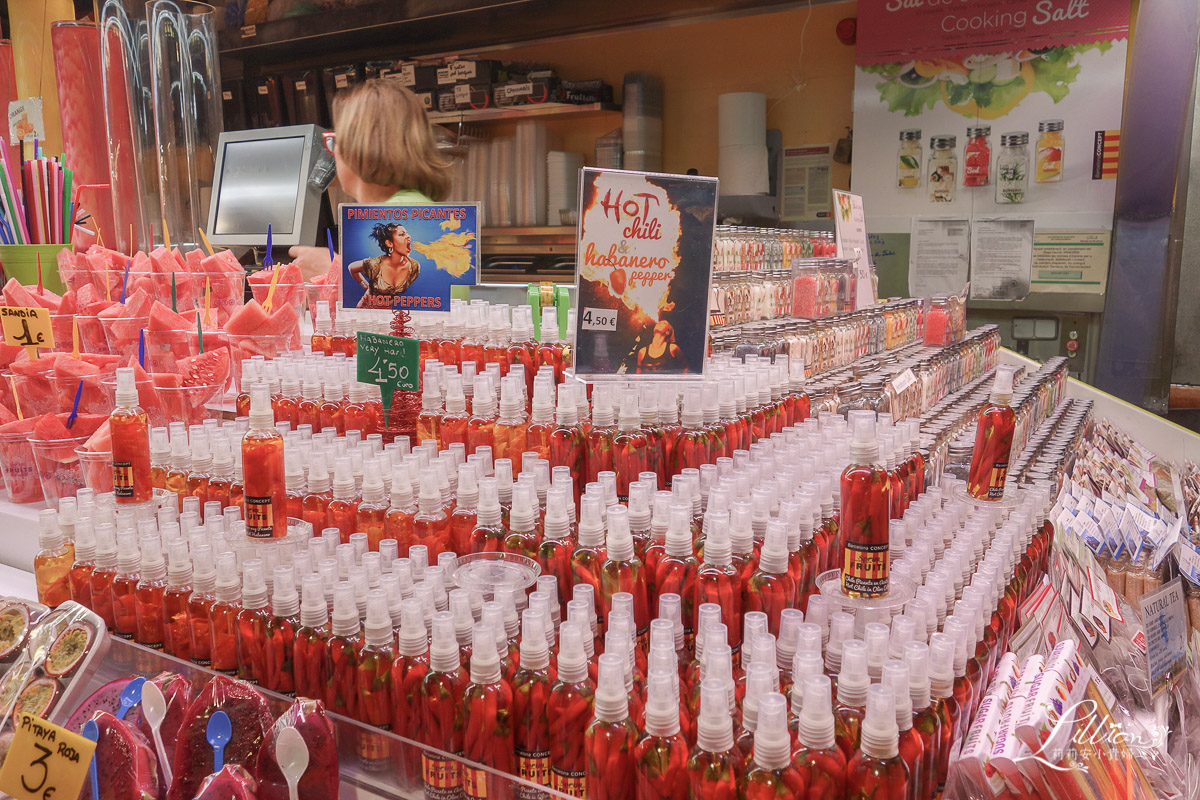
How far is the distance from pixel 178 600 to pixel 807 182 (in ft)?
13.9

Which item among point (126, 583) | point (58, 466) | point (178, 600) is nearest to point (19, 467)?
point (58, 466)

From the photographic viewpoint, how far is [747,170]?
4.83m

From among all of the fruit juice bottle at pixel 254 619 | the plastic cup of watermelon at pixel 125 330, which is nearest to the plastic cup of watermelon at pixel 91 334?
the plastic cup of watermelon at pixel 125 330

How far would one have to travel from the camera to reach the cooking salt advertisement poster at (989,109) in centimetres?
396

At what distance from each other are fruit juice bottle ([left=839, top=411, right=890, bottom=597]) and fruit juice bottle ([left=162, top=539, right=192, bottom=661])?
1010 mm

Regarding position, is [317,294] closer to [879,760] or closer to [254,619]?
[254,619]

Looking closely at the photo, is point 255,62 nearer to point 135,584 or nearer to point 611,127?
point 611,127

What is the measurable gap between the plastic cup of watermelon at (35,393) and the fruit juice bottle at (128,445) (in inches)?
20.6

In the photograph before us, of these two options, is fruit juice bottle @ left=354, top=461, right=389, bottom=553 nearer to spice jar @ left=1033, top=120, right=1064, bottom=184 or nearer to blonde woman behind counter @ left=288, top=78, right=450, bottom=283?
blonde woman behind counter @ left=288, top=78, right=450, bottom=283

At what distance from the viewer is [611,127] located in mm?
5480

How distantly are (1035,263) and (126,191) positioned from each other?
4.00 meters

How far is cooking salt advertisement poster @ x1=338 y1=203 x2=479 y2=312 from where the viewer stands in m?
2.05

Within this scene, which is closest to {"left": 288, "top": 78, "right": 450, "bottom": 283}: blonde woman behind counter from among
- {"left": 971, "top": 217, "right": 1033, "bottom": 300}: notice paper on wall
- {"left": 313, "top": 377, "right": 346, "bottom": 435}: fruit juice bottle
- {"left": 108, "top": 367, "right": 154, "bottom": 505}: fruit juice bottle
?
{"left": 313, "top": 377, "right": 346, "bottom": 435}: fruit juice bottle

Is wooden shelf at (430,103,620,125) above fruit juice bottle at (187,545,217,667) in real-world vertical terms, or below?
above
